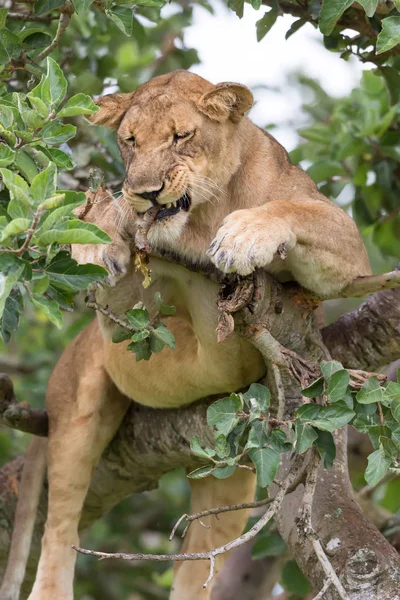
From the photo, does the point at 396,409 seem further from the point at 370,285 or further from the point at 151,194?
the point at 151,194

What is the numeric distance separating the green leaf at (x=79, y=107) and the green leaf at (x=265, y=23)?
1.40 meters

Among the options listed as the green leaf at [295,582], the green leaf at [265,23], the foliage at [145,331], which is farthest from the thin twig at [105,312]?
the green leaf at [295,582]

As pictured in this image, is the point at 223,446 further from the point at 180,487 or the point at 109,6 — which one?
the point at 180,487

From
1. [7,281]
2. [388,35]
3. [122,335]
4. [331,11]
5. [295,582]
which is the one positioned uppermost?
[388,35]

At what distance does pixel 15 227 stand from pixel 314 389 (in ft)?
3.39

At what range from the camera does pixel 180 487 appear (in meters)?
7.23

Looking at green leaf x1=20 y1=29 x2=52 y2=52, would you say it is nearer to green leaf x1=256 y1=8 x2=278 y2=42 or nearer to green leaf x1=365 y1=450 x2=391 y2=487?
green leaf x1=256 y1=8 x2=278 y2=42

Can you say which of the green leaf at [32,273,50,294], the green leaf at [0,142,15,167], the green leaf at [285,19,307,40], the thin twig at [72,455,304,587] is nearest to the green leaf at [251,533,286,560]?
the thin twig at [72,455,304,587]

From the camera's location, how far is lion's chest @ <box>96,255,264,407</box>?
3.70m

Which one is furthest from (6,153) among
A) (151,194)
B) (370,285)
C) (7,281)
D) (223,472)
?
(370,285)

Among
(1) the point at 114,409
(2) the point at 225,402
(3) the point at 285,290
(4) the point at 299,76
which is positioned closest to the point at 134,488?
(1) the point at 114,409

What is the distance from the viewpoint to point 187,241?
353 centimetres

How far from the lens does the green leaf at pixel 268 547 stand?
4742 mm

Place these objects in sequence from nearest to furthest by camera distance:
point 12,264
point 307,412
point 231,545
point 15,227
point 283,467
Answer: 1. point 15,227
2. point 12,264
3. point 231,545
4. point 307,412
5. point 283,467
